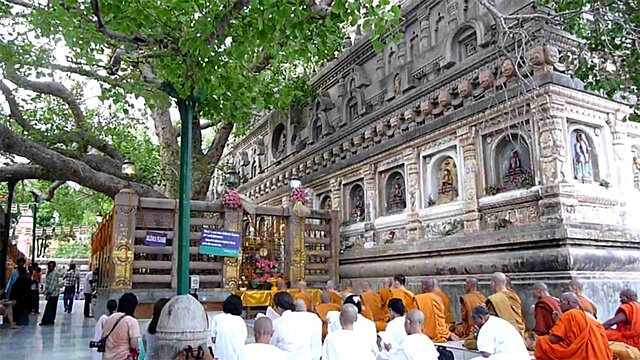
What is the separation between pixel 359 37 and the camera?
16.2m

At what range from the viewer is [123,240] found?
11.9 metres

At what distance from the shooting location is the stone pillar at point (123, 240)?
11695 millimetres

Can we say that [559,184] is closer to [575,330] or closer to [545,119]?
[545,119]

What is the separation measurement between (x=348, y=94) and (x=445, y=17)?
4322mm

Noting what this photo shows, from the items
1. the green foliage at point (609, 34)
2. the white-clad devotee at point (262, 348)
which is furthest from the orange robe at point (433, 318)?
the white-clad devotee at point (262, 348)

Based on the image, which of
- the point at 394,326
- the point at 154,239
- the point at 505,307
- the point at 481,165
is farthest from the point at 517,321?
the point at 154,239

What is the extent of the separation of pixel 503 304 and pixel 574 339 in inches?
63.8

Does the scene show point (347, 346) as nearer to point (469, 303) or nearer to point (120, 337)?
point (120, 337)

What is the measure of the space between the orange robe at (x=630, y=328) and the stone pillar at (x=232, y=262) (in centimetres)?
831

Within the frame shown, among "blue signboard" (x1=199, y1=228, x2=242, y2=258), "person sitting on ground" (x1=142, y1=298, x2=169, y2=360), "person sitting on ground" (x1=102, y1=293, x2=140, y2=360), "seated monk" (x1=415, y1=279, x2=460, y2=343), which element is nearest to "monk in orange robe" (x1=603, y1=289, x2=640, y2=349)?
"seated monk" (x1=415, y1=279, x2=460, y2=343)

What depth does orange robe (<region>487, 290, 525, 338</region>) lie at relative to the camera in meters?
7.66

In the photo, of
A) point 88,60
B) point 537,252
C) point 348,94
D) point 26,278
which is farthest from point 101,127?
point 537,252

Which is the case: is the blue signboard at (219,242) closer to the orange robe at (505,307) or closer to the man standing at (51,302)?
the man standing at (51,302)

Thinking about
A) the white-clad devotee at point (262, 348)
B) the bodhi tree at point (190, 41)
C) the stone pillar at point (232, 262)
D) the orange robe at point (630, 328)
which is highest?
the bodhi tree at point (190, 41)
